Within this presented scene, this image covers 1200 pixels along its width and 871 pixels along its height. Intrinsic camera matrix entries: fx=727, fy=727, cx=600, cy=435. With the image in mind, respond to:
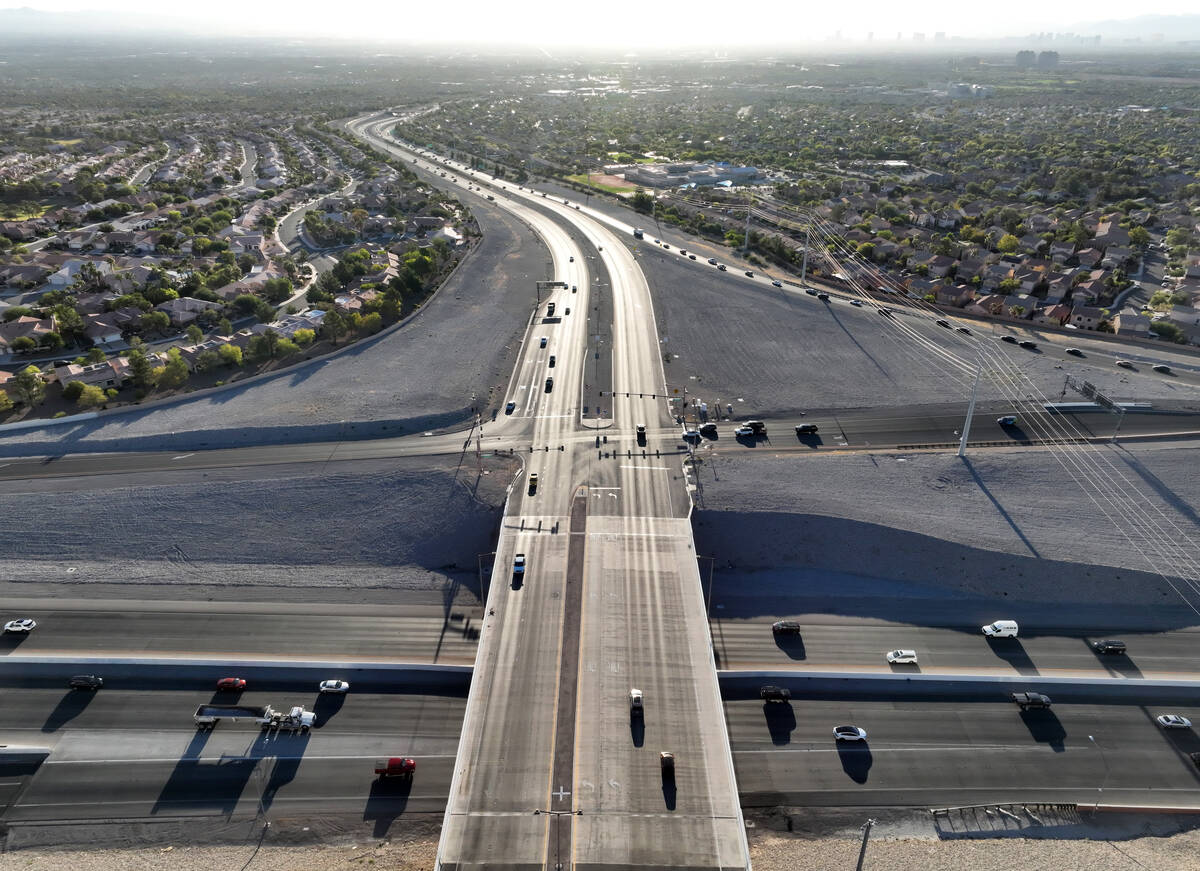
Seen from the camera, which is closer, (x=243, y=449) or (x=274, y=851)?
(x=274, y=851)

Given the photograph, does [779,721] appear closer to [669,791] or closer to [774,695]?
[774,695]

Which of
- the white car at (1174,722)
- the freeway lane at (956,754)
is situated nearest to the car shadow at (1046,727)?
the freeway lane at (956,754)

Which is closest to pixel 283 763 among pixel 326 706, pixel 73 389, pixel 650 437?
pixel 326 706

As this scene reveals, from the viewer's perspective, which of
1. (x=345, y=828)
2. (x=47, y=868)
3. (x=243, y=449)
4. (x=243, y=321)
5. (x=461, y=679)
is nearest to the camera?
(x=47, y=868)

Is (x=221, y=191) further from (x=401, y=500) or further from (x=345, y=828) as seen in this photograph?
(x=345, y=828)

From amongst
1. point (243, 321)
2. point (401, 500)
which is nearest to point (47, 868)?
point (401, 500)
